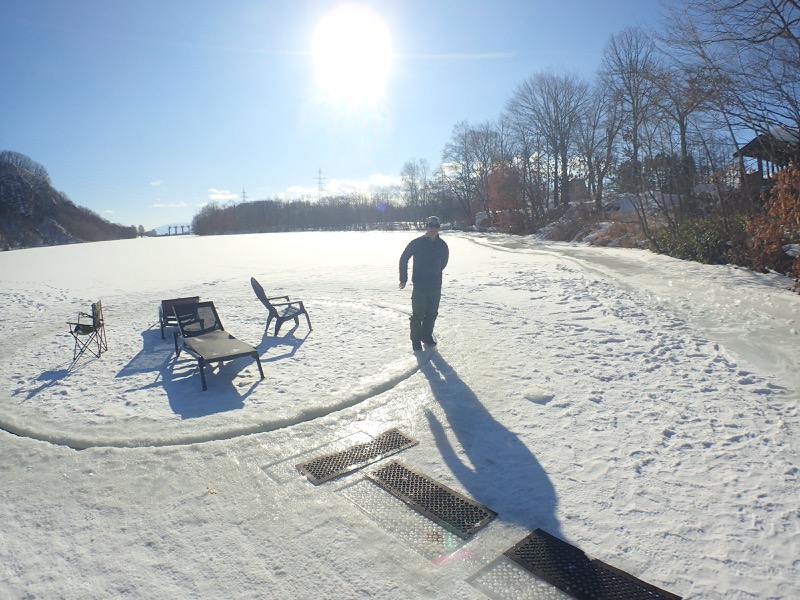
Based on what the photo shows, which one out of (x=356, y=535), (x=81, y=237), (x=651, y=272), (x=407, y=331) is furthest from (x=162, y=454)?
(x=81, y=237)

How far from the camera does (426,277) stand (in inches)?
251

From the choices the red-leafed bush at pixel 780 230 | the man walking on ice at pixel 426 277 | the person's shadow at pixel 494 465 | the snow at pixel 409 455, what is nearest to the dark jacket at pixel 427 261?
the man walking on ice at pixel 426 277

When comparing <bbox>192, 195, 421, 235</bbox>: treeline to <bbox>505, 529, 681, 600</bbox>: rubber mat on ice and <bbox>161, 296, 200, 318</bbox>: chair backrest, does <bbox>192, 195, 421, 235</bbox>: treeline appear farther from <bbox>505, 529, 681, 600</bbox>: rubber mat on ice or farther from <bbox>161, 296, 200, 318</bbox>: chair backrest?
<bbox>505, 529, 681, 600</bbox>: rubber mat on ice

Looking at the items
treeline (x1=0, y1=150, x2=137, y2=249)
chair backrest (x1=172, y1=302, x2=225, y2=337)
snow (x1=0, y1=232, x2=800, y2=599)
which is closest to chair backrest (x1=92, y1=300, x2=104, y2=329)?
snow (x1=0, y1=232, x2=800, y2=599)

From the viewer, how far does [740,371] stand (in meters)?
5.14

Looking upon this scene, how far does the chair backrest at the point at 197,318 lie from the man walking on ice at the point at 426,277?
2.70m

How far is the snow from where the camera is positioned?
2.53 metres

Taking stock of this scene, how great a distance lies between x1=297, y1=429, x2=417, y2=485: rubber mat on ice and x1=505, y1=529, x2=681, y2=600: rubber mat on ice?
1.33 metres

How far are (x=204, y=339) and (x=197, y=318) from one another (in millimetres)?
1099

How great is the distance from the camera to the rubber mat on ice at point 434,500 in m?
2.87

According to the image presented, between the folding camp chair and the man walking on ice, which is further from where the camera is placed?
the folding camp chair

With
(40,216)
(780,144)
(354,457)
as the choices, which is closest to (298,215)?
(40,216)

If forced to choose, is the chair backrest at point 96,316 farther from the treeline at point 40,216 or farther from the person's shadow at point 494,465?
the treeline at point 40,216

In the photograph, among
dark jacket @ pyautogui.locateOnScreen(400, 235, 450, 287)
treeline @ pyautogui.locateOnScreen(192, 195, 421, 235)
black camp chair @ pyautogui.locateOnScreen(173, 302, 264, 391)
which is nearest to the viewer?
black camp chair @ pyautogui.locateOnScreen(173, 302, 264, 391)
